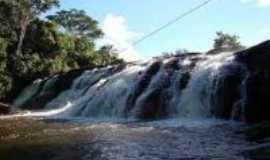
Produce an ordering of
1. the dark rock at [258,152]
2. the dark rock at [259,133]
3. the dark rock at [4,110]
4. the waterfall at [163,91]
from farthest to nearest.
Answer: the dark rock at [4,110] < the waterfall at [163,91] < the dark rock at [259,133] < the dark rock at [258,152]

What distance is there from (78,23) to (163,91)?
200ft

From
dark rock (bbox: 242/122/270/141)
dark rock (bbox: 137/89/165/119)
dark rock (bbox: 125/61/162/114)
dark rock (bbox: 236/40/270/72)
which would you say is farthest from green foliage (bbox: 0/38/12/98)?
dark rock (bbox: 242/122/270/141)

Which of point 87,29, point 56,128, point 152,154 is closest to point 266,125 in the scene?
point 152,154

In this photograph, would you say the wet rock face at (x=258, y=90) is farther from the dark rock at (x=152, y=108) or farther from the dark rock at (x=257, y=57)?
the dark rock at (x=152, y=108)

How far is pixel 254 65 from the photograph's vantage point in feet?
68.9

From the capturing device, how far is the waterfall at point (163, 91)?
2142cm

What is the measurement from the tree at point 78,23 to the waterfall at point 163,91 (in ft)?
174

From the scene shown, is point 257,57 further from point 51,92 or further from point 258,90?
point 51,92

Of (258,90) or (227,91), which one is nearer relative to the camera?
(258,90)

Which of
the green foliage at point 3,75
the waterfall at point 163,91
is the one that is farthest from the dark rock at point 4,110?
the green foliage at point 3,75

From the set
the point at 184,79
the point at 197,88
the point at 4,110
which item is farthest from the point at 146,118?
the point at 4,110

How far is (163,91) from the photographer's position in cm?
2331

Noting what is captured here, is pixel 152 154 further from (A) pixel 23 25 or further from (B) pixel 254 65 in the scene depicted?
(A) pixel 23 25

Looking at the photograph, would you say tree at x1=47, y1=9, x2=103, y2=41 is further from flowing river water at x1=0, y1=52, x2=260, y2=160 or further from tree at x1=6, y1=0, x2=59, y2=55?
flowing river water at x1=0, y1=52, x2=260, y2=160
